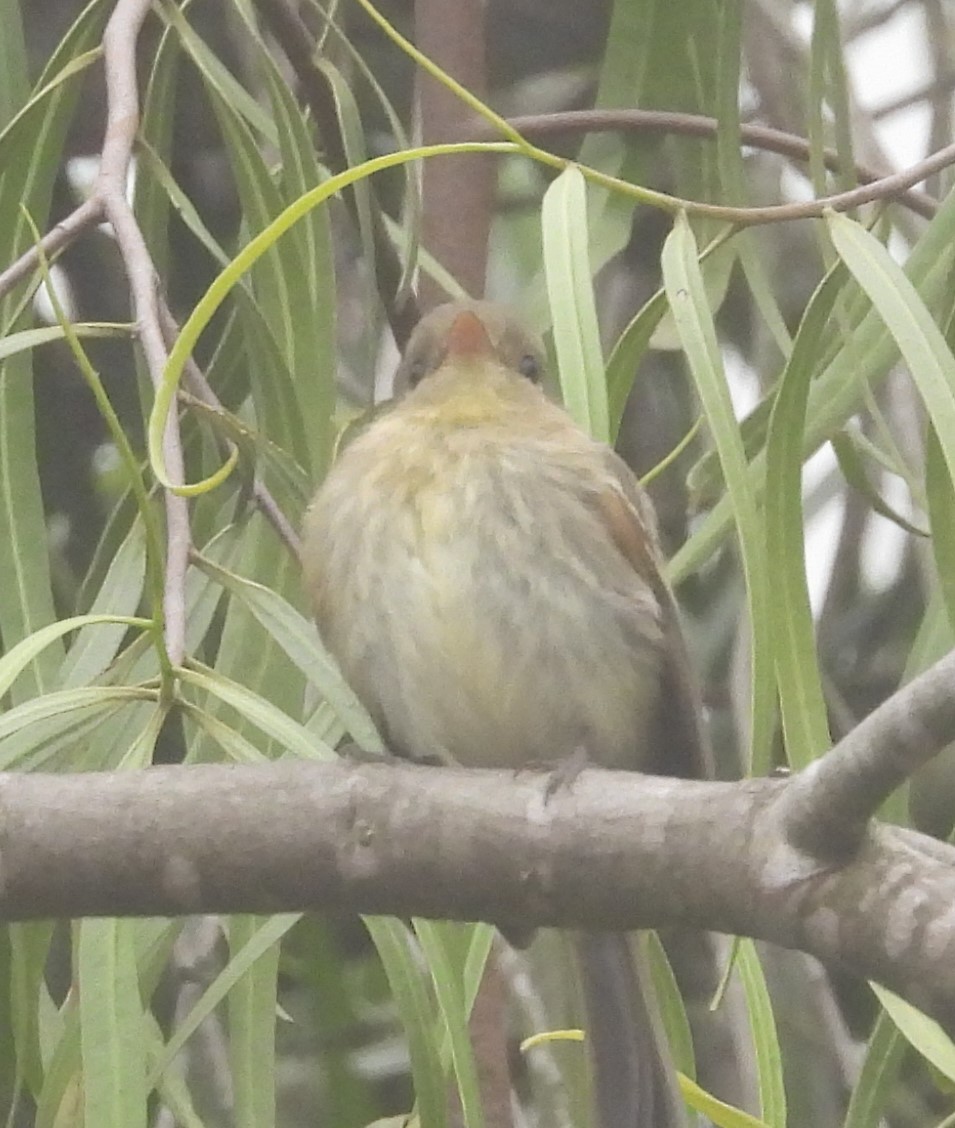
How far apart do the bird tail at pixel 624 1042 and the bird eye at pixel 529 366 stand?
490 millimetres

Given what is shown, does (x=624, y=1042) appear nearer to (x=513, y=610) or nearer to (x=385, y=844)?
(x=513, y=610)

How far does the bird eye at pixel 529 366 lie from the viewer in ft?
6.01

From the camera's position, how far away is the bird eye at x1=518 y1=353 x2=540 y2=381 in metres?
1.83

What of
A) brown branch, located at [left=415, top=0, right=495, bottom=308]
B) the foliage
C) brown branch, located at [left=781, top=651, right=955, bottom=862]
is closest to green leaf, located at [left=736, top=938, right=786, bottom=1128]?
the foliage

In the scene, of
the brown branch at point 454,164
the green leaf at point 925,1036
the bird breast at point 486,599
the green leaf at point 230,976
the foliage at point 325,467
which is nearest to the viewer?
the green leaf at point 925,1036

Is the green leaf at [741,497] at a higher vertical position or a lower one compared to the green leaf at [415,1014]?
higher

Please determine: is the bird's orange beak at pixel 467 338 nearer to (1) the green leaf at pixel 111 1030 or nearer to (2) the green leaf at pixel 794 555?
(2) the green leaf at pixel 794 555

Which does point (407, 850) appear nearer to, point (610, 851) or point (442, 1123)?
point (610, 851)

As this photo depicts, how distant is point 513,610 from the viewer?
1.56 m

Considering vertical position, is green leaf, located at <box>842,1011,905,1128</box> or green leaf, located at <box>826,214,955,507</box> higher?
green leaf, located at <box>826,214,955,507</box>

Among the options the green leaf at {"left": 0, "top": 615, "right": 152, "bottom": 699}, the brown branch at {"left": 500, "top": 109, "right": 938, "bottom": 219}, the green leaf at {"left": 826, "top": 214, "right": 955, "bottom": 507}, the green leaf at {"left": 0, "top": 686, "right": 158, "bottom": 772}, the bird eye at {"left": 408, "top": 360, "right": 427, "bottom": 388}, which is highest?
the brown branch at {"left": 500, "top": 109, "right": 938, "bottom": 219}

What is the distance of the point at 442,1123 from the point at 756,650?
0.35 meters

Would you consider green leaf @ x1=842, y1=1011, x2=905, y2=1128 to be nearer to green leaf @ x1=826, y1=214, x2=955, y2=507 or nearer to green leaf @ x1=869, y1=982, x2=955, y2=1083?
green leaf @ x1=869, y1=982, x2=955, y2=1083

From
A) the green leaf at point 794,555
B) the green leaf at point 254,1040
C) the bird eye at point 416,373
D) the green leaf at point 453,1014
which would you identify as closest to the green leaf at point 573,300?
the green leaf at point 794,555
